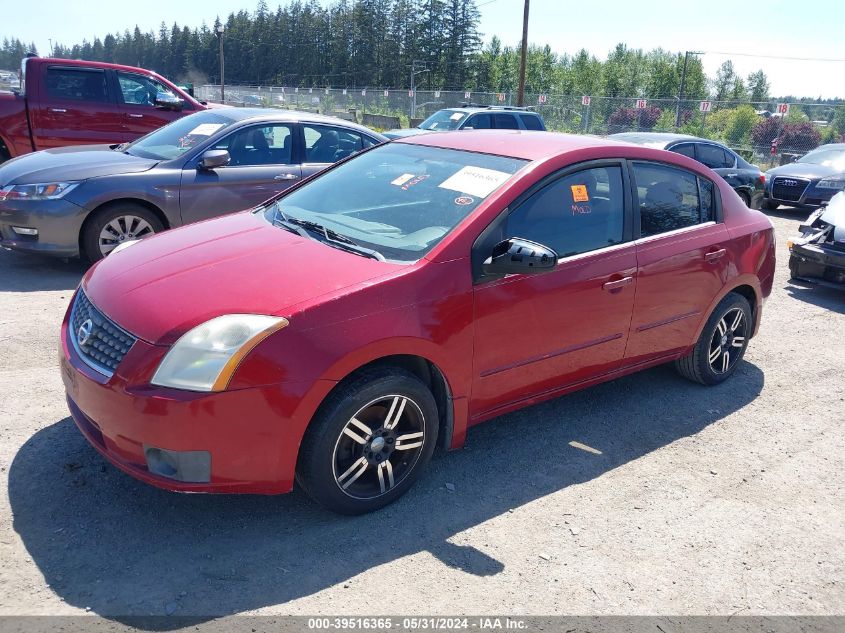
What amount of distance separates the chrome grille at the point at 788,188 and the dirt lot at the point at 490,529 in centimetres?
1063

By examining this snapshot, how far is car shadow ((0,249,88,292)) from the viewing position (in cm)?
657

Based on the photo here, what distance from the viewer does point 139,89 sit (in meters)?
10.4

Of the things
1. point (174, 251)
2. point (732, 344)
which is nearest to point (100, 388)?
point (174, 251)

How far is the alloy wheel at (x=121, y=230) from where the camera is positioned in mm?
6855

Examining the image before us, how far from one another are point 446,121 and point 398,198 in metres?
12.5

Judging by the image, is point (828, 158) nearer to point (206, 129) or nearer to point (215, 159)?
point (206, 129)

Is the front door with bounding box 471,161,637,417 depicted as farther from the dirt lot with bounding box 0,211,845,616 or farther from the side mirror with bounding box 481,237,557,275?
the dirt lot with bounding box 0,211,845,616

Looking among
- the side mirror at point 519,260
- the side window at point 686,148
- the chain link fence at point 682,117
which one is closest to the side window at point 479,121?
the side window at point 686,148

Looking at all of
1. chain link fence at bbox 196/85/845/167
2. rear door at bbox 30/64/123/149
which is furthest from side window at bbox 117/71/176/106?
chain link fence at bbox 196/85/845/167

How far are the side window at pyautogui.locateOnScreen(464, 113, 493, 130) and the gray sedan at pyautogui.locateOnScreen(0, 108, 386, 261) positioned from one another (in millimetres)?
7860

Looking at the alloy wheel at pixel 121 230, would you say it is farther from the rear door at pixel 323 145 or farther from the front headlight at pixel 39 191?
the rear door at pixel 323 145

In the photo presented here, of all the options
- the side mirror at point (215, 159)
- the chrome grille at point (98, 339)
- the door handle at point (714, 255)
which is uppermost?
the side mirror at point (215, 159)

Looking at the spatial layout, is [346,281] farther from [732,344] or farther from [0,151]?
[0,151]

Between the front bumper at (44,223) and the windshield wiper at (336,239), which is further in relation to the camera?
the front bumper at (44,223)
